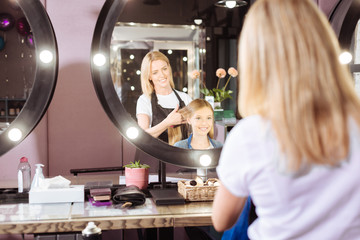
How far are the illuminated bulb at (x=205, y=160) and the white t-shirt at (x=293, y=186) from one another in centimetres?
91

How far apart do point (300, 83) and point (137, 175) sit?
1056 millimetres

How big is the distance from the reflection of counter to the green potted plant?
0.63 feet

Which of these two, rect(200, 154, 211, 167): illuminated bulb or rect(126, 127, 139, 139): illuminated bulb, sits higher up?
rect(126, 127, 139, 139): illuminated bulb

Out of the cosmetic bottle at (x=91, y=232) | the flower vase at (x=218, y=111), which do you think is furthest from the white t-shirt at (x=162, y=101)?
the cosmetic bottle at (x=91, y=232)

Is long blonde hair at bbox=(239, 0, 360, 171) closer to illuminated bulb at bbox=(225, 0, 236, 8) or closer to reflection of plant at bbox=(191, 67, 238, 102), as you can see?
reflection of plant at bbox=(191, 67, 238, 102)

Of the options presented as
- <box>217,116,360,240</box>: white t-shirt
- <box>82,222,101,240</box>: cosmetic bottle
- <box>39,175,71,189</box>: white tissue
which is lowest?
<box>82,222,101,240</box>: cosmetic bottle

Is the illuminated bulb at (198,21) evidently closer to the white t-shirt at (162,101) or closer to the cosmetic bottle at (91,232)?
the white t-shirt at (162,101)

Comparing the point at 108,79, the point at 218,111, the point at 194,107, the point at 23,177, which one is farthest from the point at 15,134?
the point at 218,111

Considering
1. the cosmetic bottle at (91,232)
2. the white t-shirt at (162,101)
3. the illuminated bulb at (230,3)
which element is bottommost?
the cosmetic bottle at (91,232)

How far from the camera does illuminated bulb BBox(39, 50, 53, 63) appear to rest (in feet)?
5.36

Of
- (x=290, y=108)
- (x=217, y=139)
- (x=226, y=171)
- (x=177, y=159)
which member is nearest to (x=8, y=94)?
(x=177, y=159)

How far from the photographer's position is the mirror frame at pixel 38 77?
5.29 ft

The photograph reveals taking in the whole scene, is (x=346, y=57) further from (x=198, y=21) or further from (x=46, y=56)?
(x=46, y=56)

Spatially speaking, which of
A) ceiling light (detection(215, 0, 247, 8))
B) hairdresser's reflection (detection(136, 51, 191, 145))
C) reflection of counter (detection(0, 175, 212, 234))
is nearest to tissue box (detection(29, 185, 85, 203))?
reflection of counter (detection(0, 175, 212, 234))
